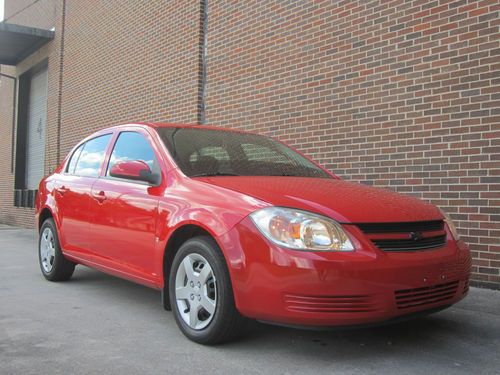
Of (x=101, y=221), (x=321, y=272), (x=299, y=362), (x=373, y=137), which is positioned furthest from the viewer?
(x=373, y=137)

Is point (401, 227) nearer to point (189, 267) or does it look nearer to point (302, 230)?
point (302, 230)

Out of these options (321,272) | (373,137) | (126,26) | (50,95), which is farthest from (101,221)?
(50,95)

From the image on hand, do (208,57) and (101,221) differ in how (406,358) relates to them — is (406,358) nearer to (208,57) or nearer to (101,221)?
(101,221)

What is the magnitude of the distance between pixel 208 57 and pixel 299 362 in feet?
21.3

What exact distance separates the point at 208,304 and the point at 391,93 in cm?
366

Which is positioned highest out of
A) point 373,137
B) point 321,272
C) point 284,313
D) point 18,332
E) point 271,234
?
point 373,137

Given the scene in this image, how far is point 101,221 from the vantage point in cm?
450

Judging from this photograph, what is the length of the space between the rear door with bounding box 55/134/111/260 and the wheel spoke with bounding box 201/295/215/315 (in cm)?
184

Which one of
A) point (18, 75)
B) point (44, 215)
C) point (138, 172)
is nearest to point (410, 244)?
point (138, 172)

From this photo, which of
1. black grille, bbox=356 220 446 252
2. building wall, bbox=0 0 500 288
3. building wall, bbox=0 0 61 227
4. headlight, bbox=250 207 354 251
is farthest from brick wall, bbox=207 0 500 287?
building wall, bbox=0 0 61 227

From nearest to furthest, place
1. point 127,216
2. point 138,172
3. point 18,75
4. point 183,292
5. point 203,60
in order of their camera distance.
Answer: point 183,292
point 138,172
point 127,216
point 203,60
point 18,75

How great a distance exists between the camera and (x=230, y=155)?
4305mm

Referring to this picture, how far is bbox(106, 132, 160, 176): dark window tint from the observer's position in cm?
415

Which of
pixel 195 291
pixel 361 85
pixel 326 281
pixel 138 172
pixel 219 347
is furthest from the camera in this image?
pixel 361 85
